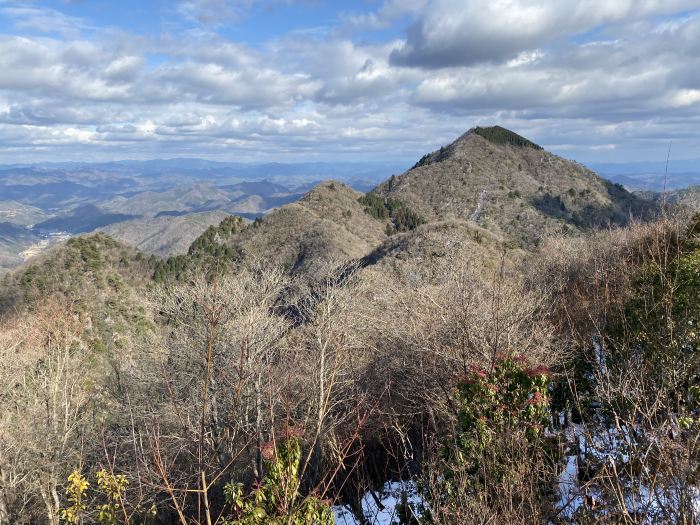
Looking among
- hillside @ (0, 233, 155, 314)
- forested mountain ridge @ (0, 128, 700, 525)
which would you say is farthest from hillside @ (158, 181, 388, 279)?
forested mountain ridge @ (0, 128, 700, 525)

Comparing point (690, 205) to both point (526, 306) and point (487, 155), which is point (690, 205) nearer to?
point (526, 306)

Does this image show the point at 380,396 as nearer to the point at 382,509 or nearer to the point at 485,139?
the point at 382,509

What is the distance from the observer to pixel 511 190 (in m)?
103

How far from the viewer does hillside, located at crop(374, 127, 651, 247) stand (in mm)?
91688

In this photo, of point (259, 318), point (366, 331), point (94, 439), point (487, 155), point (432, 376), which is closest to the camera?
point (432, 376)

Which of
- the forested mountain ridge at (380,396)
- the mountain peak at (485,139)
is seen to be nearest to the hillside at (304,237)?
the forested mountain ridge at (380,396)

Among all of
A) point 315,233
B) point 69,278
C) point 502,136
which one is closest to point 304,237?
point 315,233

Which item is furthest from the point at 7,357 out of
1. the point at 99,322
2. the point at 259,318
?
the point at 99,322

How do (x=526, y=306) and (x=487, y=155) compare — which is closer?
(x=526, y=306)

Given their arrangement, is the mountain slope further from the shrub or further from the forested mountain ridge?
the shrub

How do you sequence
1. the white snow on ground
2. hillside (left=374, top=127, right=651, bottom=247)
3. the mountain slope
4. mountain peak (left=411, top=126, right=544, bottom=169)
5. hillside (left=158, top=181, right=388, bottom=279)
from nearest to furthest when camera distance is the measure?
the white snow on ground
hillside (left=158, top=181, right=388, bottom=279)
the mountain slope
hillside (left=374, top=127, right=651, bottom=247)
mountain peak (left=411, top=126, right=544, bottom=169)

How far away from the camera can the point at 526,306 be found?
53.5 feet

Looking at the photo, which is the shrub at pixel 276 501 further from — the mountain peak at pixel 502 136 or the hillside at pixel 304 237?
the mountain peak at pixel 502 136

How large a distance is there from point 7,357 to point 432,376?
60.7 ft
